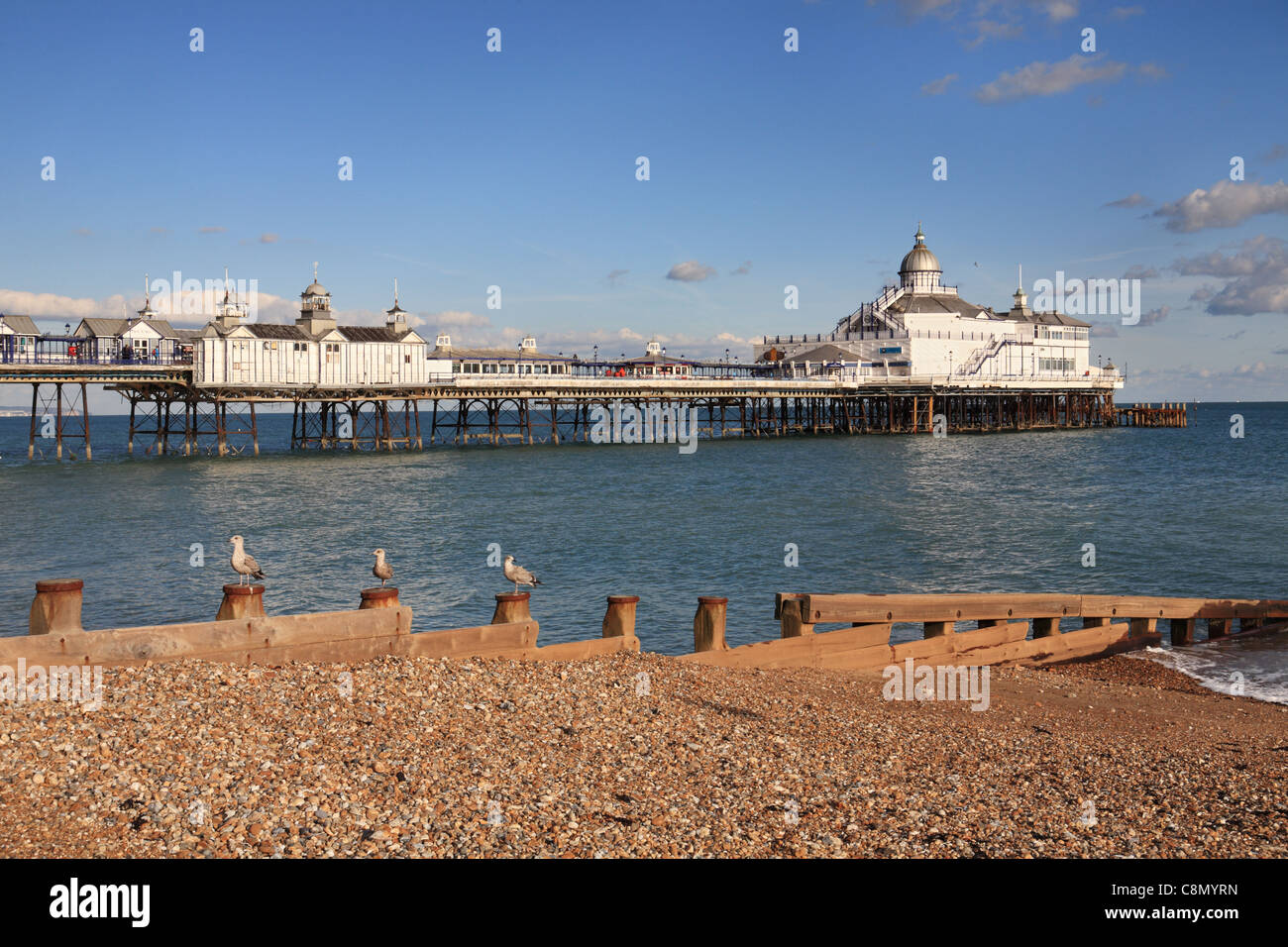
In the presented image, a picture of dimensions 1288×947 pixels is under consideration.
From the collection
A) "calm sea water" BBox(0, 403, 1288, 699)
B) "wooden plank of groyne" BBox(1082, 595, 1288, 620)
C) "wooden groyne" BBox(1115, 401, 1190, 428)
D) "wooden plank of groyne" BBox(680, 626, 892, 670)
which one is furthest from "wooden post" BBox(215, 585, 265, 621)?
"wooden groyne" BBox(1115, 401, 1190, 428)

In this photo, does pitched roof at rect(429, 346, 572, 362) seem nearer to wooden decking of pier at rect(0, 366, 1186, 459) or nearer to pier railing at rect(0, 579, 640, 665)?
wooden decking of pier at rect(0, 366, 1186, 459)

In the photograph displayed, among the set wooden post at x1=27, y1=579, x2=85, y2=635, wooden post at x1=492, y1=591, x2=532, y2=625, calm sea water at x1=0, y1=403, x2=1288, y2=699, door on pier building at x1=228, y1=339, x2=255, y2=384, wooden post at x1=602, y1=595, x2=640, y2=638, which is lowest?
calm sea water at x1=0, y1=403, x2=1288, y2=699

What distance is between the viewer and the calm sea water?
867 inches

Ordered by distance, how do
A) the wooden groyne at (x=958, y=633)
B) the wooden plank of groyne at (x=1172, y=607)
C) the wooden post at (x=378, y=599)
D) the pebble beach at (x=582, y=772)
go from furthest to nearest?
the wooden plank of groyne at (x=1172, y=607)
the wooden groyne at (x=958, y=633)
the wooden post at (x=378, y=599)
the pebble beach at (x=582, y=772)

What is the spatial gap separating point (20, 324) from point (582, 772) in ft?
222

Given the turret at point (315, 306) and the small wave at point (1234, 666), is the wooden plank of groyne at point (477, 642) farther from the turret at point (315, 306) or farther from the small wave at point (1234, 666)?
the turret at point (315, 306)

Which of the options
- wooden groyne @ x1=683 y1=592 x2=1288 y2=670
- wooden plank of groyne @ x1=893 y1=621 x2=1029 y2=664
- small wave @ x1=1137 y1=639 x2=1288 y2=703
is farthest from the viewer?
small wave @ x1=1137 y1=639 x2=1288 y2=703

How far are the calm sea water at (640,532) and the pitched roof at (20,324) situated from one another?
890 cm

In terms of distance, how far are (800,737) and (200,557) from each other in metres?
21.1

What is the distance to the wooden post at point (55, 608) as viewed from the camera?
9.62 metres

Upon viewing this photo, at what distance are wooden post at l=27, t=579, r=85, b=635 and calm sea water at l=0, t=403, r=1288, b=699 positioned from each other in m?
9.32

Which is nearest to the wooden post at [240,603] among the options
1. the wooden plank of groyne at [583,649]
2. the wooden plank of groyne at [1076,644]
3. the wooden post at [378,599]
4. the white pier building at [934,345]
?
the wooden post at [378,599]

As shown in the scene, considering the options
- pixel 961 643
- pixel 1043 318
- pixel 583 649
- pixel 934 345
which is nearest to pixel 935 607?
pixel 961 643

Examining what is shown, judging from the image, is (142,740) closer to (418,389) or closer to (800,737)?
(800,737)
